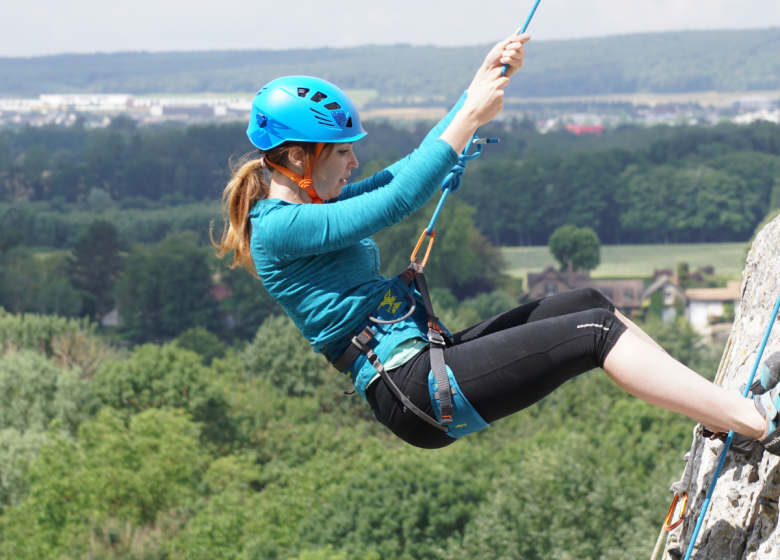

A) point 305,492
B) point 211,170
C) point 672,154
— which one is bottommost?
point 305,492

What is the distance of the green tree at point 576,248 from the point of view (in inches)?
5167

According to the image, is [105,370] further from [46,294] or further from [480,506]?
[46,294]

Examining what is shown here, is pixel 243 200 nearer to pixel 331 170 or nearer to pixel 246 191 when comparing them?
pixel 246 191

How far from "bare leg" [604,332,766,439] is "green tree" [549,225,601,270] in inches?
5149

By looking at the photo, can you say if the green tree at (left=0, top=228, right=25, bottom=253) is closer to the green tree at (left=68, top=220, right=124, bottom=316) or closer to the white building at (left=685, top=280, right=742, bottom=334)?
the green tree at (left=68, top=220, right=124, bottom=316)

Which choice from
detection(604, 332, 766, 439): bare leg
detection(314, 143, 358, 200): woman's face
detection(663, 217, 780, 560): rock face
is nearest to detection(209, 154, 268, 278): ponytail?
detection(314, 143, 358, 200): woman's face

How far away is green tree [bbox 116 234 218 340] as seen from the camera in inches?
4028

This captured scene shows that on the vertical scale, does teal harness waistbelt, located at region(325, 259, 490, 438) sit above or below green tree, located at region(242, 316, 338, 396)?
below

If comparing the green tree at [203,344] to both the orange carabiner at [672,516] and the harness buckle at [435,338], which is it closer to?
the orange carabiner at [672,516]

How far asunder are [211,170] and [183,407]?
5663 inches

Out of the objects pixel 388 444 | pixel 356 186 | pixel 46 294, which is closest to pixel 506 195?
pixel 46 294

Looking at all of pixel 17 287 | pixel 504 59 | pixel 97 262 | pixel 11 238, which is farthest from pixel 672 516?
pixel 11 238

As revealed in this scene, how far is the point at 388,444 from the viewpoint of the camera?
1672 inches

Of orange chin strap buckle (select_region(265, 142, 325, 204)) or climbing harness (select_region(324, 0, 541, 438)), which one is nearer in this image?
climbing harness (select_region(324, 0, 541, 438))
